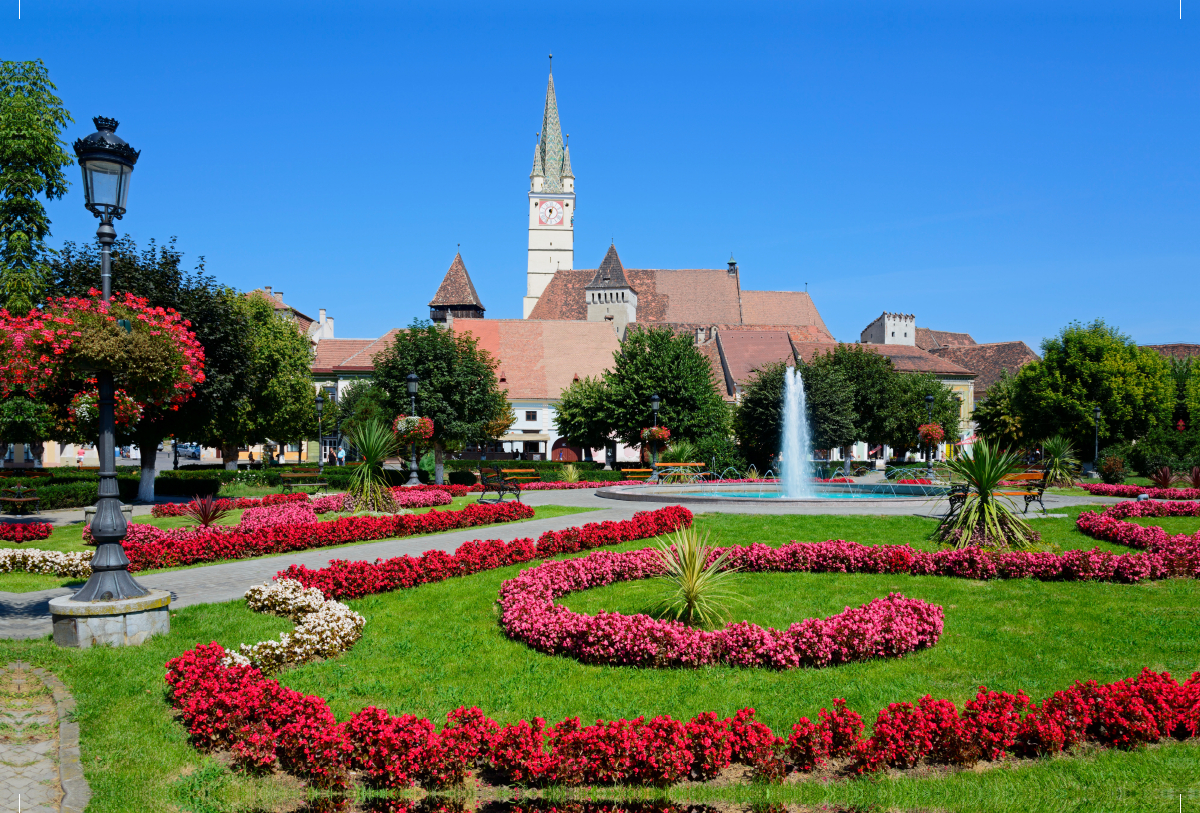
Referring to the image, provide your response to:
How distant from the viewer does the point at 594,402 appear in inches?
1709

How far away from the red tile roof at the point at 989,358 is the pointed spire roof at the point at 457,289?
2162 inches

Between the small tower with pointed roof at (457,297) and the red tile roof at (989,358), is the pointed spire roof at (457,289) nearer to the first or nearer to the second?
the small tower with pointed roof at (457,297)

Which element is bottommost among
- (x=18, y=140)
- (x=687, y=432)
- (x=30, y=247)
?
(x=687, y=432)

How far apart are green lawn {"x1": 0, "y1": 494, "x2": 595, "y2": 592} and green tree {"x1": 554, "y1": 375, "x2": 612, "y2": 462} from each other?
59.7 feet

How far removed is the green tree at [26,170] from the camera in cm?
2066

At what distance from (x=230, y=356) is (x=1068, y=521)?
24.7 metres

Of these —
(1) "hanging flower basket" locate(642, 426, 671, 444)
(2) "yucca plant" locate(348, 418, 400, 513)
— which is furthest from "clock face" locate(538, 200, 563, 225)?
(2) "yucca plant" locate(348, 418, 400, 513)

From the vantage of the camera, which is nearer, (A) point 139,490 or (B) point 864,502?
(B) point 864,502

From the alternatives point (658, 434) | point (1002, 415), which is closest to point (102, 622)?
point (658, 434)

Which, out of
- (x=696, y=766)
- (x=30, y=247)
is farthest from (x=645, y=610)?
(x=30, y=247)

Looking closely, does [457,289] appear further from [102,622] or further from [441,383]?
[102,622]

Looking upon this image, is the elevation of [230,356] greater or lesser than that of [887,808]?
greater

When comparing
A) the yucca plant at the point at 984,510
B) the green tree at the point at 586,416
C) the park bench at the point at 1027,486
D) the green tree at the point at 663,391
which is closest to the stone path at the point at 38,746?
the yucca plant at the point at 984,510

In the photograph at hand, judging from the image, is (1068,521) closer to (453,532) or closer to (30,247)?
(453,532)
